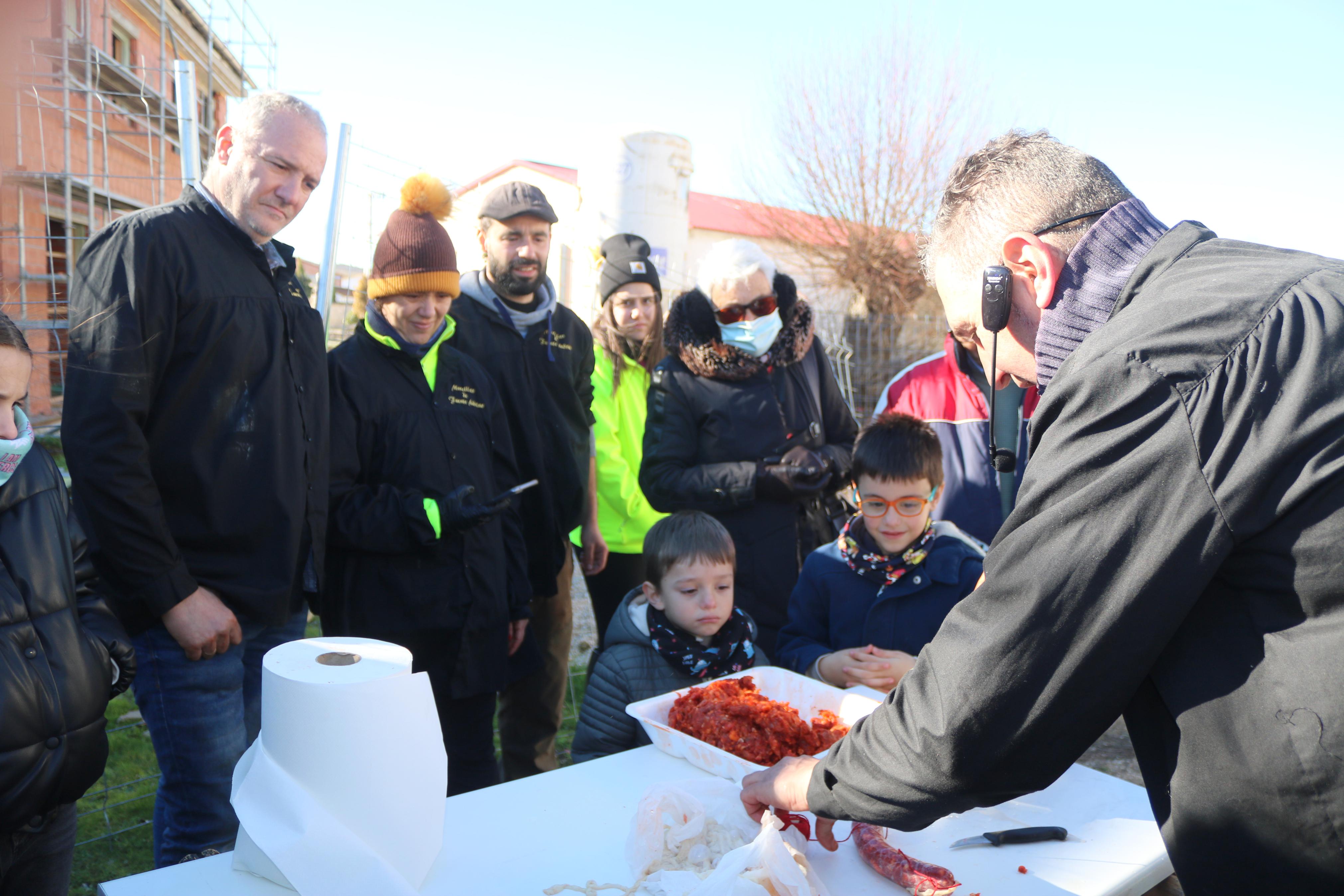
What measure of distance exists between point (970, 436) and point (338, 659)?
8.71 feet

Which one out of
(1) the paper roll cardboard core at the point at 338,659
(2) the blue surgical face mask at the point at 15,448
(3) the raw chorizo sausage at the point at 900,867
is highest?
(2) the blue surgical face mask at the point at 15,448

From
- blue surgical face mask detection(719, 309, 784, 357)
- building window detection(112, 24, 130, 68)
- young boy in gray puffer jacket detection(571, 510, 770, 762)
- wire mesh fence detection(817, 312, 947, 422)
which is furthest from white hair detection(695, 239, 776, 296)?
wire mesh fence detection(817, 312, 947, 422)

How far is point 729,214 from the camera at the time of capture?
91.7ft

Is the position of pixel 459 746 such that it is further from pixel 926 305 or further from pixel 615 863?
pixel 926 305

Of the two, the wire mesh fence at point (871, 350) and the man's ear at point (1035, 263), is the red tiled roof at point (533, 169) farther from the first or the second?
the man's ear at point (1035, 263)

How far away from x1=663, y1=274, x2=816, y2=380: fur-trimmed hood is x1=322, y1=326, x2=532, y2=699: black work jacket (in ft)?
2.96

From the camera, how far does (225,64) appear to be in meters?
3.89

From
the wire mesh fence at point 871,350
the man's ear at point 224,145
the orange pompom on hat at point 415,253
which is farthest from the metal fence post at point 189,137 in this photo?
the wire mesh fence at point 871,350

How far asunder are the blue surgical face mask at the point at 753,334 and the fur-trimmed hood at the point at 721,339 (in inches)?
0.6

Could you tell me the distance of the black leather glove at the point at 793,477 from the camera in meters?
3.32

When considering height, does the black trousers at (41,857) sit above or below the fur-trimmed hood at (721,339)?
below

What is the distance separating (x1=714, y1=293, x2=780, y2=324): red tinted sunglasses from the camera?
3.55m

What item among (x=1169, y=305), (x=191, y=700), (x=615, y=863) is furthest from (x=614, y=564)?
(x=1169, y=305)

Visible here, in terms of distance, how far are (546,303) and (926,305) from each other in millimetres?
13320
